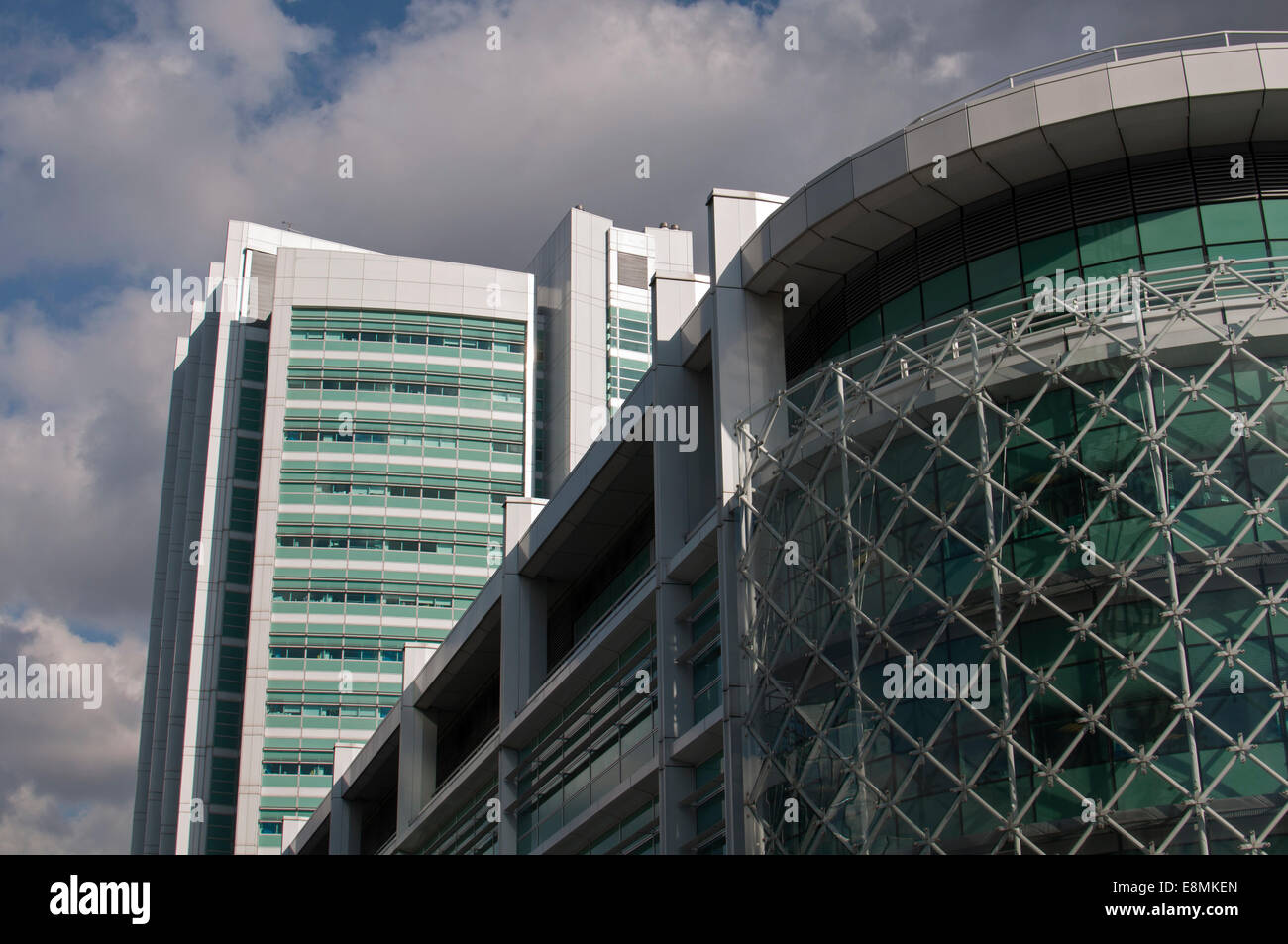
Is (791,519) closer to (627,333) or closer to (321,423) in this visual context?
(321,423)

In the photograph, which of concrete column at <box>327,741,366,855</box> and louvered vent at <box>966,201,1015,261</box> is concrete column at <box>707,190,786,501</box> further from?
concrete column at <box>327,741,366,855</box>

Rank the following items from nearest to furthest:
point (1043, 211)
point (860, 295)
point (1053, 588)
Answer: point (1053, 588), point (1043, 211), point (860, 295)

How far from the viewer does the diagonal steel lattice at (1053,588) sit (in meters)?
21.4

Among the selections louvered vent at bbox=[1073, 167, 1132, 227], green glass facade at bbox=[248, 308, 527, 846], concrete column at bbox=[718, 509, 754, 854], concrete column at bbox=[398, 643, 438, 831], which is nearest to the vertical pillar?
concrete column at bbox=[718, 509, 754, 854]

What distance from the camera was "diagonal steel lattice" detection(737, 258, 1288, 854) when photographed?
70.3ft

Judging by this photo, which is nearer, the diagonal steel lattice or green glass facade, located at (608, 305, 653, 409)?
the diagonal steel lattice

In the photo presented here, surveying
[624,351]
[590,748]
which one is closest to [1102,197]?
[590,748]

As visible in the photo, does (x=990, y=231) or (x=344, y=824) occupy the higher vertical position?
(x=990, y=231)

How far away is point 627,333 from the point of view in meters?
114

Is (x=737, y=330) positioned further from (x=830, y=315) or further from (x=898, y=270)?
(x=898, y=270)

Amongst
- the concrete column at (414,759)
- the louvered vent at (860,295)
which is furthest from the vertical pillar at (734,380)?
the concrete column at (414,759)

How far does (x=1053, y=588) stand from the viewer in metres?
22.8

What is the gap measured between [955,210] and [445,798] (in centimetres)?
2696
